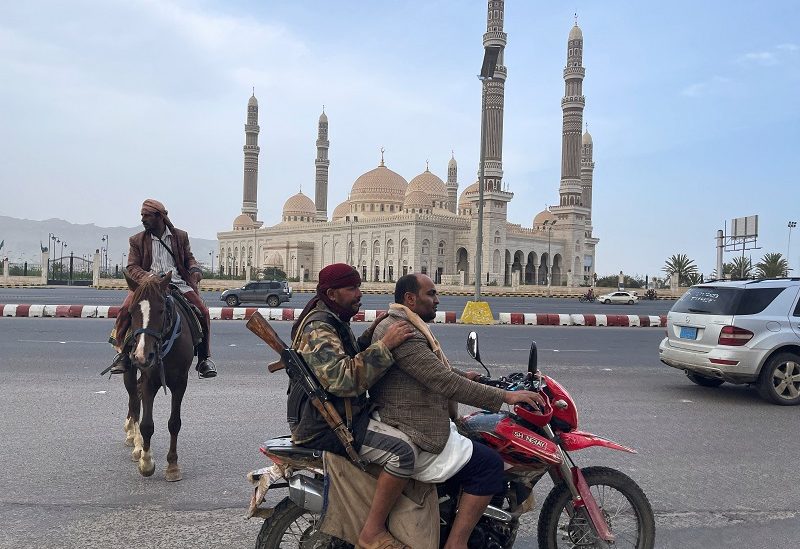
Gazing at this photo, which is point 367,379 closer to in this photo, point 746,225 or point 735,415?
point 735,415

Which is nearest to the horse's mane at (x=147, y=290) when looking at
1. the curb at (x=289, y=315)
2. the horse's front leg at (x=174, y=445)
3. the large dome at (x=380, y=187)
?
the horse's front leg at (x=174, y=445)

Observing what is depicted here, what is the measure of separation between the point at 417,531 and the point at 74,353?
920 cm

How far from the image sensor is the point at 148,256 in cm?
496

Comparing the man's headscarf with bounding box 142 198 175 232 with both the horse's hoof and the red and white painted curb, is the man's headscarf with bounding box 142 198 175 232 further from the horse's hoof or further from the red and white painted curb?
the red and white painted curb

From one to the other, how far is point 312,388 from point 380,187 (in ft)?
247

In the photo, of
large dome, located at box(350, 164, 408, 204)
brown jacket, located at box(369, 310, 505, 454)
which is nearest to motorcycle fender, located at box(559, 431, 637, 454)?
brown jacket, located at box(369, 310, 505, 454)

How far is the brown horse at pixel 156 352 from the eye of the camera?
13.6ft

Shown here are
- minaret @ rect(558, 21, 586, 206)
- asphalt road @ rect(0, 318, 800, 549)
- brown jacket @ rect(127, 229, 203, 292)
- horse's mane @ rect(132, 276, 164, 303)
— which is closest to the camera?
asphalt road @ rect(0, 318, 800, 549)

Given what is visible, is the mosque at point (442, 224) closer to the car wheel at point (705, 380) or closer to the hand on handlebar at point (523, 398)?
the car wheel at point (705, 380)

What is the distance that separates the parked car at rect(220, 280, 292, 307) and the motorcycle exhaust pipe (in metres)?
26.6

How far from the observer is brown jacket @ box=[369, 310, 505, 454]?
104 inches

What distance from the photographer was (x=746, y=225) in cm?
2600

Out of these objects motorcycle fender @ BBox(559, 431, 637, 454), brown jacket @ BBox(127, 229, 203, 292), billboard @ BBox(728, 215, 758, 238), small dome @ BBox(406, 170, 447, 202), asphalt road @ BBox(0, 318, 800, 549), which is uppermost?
small dome @ BBox(406, 170, 447, 202)

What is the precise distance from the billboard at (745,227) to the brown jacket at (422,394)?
26.0 m
